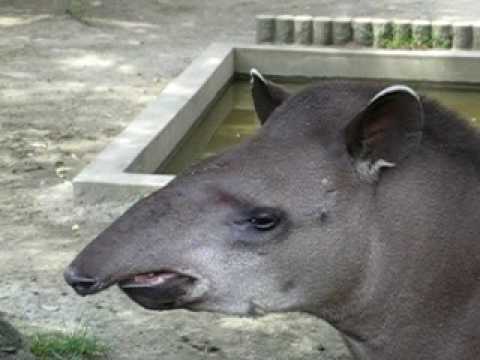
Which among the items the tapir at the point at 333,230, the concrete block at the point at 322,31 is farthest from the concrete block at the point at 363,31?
the tapir at the point at 333,230

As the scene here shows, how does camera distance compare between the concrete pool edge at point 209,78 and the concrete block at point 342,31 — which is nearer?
the concrete pool edge at point 209,78

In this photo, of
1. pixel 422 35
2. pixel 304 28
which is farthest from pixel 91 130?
pixel 422 35

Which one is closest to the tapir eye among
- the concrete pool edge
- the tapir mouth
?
the tapir mouth

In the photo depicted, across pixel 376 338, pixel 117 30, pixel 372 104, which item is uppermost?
pixel 372 104

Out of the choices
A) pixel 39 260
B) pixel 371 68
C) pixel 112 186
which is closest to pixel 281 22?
pixel 371 68

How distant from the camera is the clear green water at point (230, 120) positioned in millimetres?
8594

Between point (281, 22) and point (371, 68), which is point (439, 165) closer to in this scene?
point (371, 68)

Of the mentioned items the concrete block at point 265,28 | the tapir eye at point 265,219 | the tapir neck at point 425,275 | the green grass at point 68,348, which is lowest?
the concrete block at point 265,28

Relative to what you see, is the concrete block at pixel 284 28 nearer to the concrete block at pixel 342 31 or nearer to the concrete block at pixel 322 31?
the concrete block at pixel 322 31

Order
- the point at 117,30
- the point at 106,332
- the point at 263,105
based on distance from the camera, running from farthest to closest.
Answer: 1. the point at 117,30
2. the point at 106,332
3. the point at 263,105

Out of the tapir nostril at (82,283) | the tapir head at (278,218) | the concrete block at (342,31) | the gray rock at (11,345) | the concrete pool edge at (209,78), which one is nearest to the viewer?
the tapir nostril at (82,283)

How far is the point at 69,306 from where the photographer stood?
5879 mm

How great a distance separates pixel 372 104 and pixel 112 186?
397 cm

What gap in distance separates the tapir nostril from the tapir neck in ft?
2.41
